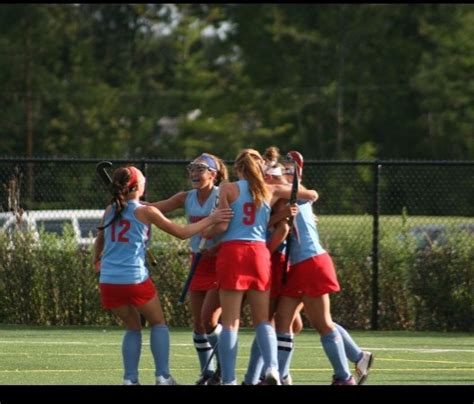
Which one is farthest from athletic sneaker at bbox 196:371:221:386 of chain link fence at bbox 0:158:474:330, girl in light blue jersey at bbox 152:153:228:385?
chain link fence at bbox 0:158:474:330

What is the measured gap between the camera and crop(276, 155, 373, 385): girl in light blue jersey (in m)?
11.7

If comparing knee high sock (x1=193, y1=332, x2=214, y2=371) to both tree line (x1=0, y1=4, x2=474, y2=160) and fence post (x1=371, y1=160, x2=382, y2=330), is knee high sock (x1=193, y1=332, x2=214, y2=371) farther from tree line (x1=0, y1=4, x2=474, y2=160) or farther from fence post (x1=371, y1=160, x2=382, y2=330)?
tree line (x1=0, y1=4, x2=474, y2=160)

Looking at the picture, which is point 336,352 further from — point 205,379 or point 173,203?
point 173,203

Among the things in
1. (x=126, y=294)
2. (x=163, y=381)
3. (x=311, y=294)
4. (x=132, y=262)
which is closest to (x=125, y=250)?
(x=132, y=262)

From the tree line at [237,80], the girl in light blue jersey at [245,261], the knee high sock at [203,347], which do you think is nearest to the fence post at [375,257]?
the knee high sock at [203,347]

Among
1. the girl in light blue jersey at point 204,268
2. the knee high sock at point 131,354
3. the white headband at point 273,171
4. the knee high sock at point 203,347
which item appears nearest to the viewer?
the knee high sock at point 131,354

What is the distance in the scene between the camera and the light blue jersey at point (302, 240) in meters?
11.8

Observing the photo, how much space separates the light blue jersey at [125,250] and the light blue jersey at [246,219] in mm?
671

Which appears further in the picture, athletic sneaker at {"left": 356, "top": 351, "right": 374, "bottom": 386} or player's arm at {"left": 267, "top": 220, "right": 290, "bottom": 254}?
athletic sneaker at {"left": 356, "top": 351, "right": 374, "bottom": 386}

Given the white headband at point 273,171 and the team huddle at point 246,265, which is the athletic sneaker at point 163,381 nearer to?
the team huddle at point 246,265

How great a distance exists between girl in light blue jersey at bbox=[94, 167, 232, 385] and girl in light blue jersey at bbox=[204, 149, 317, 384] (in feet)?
0.52

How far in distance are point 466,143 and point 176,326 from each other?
33332mm
